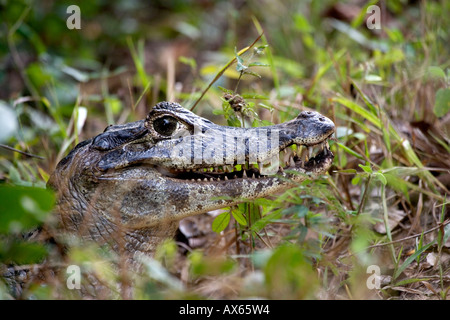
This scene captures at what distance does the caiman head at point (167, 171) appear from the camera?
2.92 metres

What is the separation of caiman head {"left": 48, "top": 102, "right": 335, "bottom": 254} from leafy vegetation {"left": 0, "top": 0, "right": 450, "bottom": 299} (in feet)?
0.41

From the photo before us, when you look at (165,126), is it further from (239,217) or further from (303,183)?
(303,183)

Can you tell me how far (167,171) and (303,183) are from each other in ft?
2.52

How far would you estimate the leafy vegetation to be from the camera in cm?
256

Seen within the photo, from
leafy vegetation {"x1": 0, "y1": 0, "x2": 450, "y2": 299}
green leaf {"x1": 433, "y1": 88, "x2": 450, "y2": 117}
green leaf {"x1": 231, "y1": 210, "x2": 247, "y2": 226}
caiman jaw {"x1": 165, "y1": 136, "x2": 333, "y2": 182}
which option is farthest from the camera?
green leaf {"x1": 433, "y1": 88, "x2": 450, "y2": 117}

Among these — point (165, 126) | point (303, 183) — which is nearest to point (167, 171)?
point (165, 126)

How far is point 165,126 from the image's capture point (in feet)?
10.2

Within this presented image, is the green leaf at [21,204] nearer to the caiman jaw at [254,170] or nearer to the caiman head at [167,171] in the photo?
the caiman head at [167,171]

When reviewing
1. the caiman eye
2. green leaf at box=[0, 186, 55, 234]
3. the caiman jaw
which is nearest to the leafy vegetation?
green leaf at box=[0, 186, 55, 234]

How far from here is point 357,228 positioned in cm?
313

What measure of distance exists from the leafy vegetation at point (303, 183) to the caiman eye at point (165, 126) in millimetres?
284

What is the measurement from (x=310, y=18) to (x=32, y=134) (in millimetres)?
3998

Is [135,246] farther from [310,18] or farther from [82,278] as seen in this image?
[310,18]

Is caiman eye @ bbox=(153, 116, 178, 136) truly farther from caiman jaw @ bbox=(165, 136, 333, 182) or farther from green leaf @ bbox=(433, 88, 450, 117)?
green leaf @ bbox=(433, 88, 450, 117)
